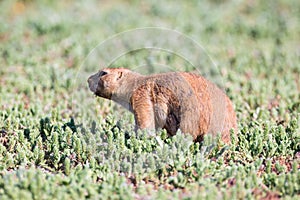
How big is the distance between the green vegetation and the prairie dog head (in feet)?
1.11

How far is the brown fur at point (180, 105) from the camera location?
16.7 feet

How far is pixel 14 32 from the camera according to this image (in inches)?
367

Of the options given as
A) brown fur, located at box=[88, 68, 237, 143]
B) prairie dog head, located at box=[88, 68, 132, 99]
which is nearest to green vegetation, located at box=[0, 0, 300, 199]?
brown fur, located at box=[88, 68, 237, 143]

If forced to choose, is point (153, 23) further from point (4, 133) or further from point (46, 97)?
point (4, 133)

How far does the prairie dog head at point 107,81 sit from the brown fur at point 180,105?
112 millimetres

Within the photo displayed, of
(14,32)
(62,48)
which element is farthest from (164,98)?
(14,32)

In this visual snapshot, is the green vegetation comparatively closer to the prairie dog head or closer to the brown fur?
the brown fur

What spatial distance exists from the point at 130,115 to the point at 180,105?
86 centimetres

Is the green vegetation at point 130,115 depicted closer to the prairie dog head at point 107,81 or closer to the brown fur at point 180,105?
the brown fur at point 180,105

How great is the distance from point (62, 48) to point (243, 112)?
347cm

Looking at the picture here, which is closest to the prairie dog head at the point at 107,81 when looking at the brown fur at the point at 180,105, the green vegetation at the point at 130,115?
the brown fur at the point at 180,105

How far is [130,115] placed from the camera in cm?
581

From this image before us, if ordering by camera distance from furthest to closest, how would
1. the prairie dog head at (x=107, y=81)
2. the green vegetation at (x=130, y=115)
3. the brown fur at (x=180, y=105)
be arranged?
1. the prairie dog head at (x=107, y=81)
2. the brown fur at (x=180, y=105)
3. the green vegetation at (x=130, y=115)

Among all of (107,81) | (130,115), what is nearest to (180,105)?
(107,81)
